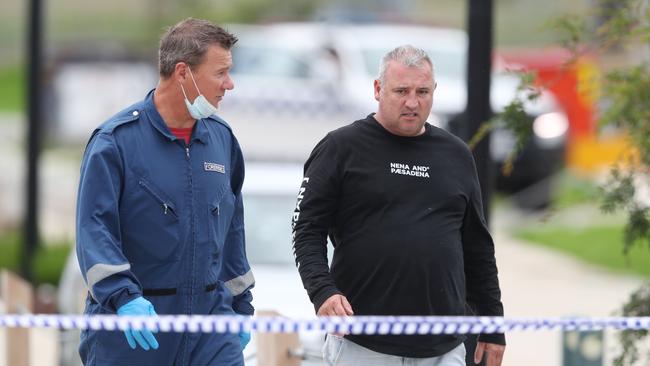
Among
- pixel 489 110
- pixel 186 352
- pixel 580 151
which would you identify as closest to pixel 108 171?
pixel 186 352

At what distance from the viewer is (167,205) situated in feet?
15.8

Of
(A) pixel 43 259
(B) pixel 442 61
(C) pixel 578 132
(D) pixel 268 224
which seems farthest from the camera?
(C) pixel 578 132

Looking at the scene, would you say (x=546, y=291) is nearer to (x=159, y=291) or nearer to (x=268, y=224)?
(x=268, y=224)

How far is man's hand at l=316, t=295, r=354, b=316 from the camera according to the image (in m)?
4.76

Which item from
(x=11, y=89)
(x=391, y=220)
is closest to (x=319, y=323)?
(x=391, y=220)

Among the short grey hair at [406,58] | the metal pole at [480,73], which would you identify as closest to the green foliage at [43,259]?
the metal pole at [480,73]

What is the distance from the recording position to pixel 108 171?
4.75m

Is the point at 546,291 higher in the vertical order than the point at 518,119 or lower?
lower

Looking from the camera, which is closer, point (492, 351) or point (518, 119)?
point (492, 351)

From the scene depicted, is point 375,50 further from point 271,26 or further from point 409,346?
point 409,346

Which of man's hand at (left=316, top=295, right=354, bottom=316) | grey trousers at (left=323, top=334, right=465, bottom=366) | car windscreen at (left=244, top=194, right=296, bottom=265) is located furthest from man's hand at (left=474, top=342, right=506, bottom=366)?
car windscreen at (left=244, top=194, right=296, bottom=265)

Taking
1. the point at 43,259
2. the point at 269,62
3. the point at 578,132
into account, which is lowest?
the point at 43,259

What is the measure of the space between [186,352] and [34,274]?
7803 millimetres

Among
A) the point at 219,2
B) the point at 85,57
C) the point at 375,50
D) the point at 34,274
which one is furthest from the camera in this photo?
the point at 219,2
